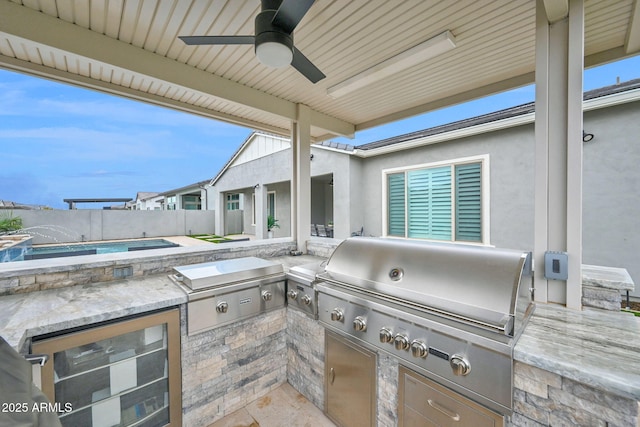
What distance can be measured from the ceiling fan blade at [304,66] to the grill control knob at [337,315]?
71.5 inches

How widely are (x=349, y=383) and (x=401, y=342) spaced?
679 millimetres

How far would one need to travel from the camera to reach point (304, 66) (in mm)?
1978

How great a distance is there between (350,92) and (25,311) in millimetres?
3330

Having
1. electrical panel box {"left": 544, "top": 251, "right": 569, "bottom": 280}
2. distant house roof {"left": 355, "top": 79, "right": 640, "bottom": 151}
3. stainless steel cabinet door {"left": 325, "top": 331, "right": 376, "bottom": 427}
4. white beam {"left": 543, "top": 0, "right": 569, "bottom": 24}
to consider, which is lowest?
stainless steel cabinet door {"left": 325, "top": 331, "right": 376, "bottom": 427}

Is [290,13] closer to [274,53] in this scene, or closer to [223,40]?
[274,53]

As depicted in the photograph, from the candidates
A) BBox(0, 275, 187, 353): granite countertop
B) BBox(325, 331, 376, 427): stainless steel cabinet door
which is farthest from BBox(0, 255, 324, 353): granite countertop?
BBox(325, 331, 376, 427): stainless steel cabinet door

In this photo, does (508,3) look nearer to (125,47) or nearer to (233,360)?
(125,47)

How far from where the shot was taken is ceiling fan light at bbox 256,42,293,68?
64.4 inches

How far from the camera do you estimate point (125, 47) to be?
219 cm

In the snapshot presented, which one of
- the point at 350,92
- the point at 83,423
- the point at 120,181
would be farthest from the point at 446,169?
the point at 120,181

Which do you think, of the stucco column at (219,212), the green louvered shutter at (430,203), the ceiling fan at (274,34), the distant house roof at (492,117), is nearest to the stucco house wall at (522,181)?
the distant house roof at (492,117)

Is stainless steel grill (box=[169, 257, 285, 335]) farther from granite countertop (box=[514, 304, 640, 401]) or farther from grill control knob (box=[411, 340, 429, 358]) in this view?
granite countertop (box=[514, 304, 640, 401])

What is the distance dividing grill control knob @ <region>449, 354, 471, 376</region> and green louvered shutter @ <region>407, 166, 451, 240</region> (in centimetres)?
444

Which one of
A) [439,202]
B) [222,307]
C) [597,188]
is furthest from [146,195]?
[597,188]
